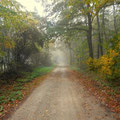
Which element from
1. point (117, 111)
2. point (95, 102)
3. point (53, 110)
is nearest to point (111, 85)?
point (95, 102)

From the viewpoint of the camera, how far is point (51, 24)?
12922mm

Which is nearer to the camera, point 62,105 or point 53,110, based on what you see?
point 53,110

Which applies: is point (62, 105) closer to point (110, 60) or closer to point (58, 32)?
point (110, 60)

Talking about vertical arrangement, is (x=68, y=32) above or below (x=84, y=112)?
above

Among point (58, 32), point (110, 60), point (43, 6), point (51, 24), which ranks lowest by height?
point (110, 60)

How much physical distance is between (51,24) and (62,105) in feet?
35.4

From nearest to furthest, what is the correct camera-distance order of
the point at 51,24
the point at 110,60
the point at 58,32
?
1. the point at 110,60
2. the point at 58,32
3. the point at 51,24

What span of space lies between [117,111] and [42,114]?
3219mm

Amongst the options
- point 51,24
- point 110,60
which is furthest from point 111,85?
point 51,24

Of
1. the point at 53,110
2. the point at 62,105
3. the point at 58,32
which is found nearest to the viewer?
the point at 53,110

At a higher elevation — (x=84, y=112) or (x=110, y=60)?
(x=110, y=60)

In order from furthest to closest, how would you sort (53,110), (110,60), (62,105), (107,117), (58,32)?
1. (58,32)
2. (110,60)
3. (62,105)
4. (53,110)
5. (107,117)

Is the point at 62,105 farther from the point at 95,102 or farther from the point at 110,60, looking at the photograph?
the point at 110,60

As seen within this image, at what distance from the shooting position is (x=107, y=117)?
3789mm
